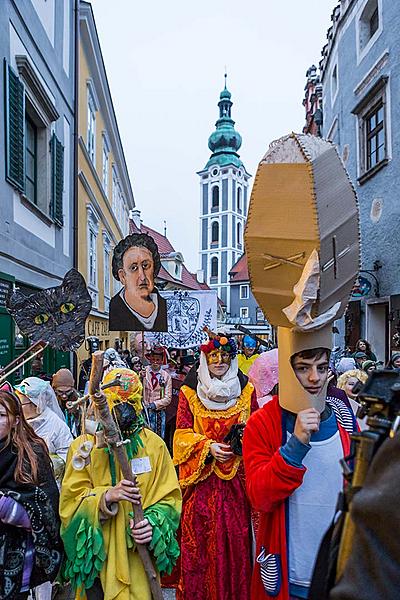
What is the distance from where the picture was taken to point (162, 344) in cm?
876

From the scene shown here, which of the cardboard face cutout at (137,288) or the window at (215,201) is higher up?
the window at (215,201)

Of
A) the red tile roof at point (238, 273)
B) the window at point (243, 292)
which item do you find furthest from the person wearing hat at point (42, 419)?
the window at point (243, 292)

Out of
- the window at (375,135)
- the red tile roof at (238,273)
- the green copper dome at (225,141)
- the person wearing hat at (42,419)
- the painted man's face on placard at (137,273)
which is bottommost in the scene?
the person wearing hat at (42,419)

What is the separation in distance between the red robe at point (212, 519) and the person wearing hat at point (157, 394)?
3006 millimetres

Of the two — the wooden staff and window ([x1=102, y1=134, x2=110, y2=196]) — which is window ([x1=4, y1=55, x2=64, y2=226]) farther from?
window ([x1=102, y1=134, x2=110, y2=196])

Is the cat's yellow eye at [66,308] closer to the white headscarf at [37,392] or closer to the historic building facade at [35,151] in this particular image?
the white headscarf at [37,392]

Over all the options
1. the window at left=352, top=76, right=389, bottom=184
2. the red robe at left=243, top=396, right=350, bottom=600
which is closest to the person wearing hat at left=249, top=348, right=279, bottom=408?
the red robe at left=243, top=396, right=350, bottom=600

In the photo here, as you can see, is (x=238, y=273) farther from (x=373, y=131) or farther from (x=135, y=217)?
(x=373, y=131)

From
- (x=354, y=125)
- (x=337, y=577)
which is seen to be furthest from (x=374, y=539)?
(x=354, y=125)

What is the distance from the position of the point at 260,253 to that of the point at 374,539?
139 cm

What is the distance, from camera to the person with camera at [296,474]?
2.20 meters

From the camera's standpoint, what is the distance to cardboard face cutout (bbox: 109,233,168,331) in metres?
5.48

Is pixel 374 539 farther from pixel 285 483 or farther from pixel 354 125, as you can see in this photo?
pixel 354 125

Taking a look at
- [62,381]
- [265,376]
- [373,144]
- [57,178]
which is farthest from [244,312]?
[265,376]
